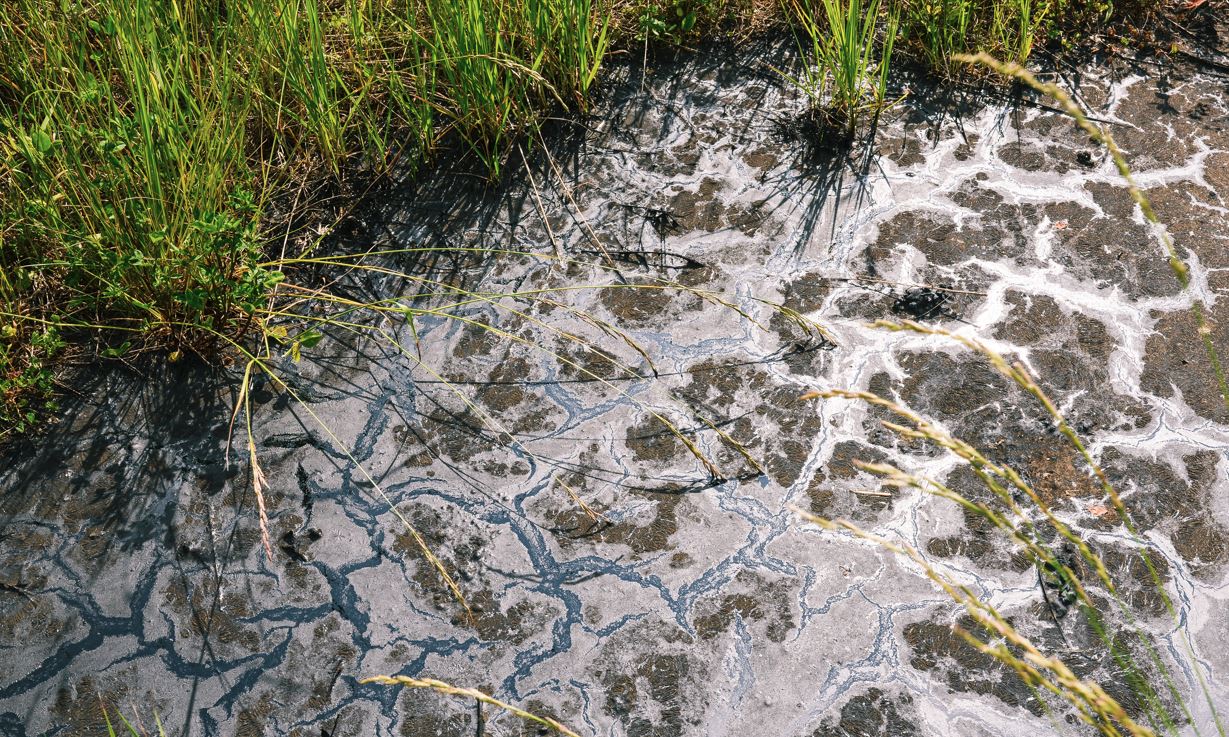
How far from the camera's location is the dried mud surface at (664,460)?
6.07ft

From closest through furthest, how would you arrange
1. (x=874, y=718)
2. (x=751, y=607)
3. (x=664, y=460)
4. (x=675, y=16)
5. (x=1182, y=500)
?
(x=874, y=718), (x=751, y=607), (x=1182, y=500), (x=664, y=460), (x=675, y=16)

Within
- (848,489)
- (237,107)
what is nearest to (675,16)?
(237,107)

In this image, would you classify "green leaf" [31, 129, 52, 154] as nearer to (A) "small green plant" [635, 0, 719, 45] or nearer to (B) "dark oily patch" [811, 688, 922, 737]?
(A) "small green plant" [635, 0, 719, 45]

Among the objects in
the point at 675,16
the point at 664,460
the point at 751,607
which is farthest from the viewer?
the point at 675,16

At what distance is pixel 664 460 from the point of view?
2.20m

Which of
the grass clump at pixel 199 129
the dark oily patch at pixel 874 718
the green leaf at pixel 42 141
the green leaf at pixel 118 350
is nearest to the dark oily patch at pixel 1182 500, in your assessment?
the dark oily patch at pixel 874 718

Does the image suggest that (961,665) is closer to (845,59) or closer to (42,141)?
(845,59)

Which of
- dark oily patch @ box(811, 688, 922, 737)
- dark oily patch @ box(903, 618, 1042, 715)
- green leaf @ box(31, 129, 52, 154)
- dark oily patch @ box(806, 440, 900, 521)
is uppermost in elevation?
green leaf @ box(31, 129, 52, 154)

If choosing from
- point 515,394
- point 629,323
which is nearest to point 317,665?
point 515,394

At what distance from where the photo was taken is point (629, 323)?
2.48 meters

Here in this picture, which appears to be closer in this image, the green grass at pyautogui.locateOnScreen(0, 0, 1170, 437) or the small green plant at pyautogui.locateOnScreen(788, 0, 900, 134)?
the green grass at pyautogui.locateOnScreen(0, 0, 1170, 437)

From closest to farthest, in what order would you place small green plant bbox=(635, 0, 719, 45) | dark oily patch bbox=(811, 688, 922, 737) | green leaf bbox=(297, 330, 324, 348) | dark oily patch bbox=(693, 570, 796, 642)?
dark oily patch bbox=(811, 688, 922, 737), dark oily patch bbox=(693, 570, 796, 642), green leaf bbox=(297, 330, 324, 348), small green plant bbox=(635, 0, 719, 45)

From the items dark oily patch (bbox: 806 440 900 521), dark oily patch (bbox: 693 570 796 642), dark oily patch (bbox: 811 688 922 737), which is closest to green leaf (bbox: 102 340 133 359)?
dark oily patch (bbox: 693 570 796 642)

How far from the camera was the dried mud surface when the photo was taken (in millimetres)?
1852
